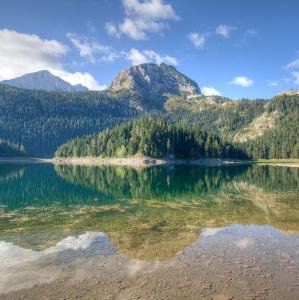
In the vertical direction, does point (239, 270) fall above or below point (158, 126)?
below

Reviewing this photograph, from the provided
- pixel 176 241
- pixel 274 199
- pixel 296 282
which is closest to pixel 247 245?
pixel 176 241

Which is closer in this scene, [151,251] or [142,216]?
[151,251]

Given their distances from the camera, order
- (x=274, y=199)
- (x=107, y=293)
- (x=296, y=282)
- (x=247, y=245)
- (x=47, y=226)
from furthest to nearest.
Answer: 1. (x=274, y=199)
2. (x=47, y=226)
3. (x=247, y=245)
4. (x=296, y=282)
5. (x=107, y=293)

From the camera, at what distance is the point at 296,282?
2003 centimetres

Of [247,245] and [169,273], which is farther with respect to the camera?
[247,245]

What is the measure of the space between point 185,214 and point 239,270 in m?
20.4

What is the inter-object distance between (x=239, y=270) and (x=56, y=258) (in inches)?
508

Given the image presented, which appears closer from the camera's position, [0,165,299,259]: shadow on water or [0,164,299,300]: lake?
[0,164,299,300]: lake

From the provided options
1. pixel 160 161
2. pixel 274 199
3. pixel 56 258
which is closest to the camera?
pixel 56 258

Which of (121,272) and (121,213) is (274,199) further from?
(121,272)

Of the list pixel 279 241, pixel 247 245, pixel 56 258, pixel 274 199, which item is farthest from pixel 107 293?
pixel 274 199

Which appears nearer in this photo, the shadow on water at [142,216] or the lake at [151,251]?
the lake at [151,251]

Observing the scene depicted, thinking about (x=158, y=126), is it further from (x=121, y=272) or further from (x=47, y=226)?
(x=121, y=272)

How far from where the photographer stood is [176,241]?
2959 cm
